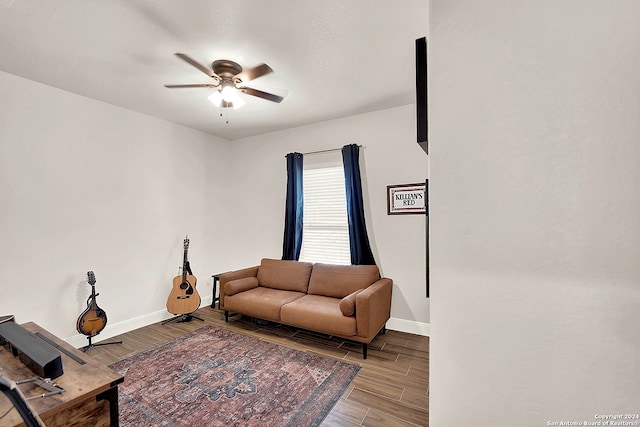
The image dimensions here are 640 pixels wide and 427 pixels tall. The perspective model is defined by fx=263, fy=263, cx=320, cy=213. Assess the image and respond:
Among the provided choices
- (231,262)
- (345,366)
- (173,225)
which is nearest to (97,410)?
(345,366)

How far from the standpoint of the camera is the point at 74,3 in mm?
1668

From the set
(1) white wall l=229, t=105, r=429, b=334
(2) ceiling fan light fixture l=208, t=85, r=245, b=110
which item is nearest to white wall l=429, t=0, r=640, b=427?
(2) ceiling fan light fixture l=208, t=85, r=245, b=110

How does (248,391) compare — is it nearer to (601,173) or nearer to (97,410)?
(97,410)

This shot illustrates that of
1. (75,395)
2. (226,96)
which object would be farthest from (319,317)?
(226,96)

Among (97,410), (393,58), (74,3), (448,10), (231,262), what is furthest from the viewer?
(231,262)

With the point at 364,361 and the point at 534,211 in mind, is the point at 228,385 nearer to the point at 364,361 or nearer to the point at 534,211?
the point at 364,361

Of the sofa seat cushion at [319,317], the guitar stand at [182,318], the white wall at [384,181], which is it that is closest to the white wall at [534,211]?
the sofa seat cushion at [319,317]

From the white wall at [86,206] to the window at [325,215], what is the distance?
1.78m

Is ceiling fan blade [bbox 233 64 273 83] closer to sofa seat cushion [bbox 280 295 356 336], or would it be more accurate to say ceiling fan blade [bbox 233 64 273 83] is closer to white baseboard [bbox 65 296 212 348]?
sofa seat cushion [bbox 280 295 356 336]

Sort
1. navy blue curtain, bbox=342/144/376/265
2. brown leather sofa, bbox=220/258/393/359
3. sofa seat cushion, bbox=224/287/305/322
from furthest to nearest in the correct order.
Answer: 1. navy blue curtain, bbox=342/144/376/265
2. sofa seat cushion, bbox=224/287/305/322
3. brown leather sofa, bbox=220/258/393/359

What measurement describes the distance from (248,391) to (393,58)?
120 inches

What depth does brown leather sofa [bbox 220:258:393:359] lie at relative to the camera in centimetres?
266

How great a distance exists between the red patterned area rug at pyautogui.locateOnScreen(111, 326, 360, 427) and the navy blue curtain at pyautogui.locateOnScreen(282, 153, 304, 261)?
1369mm

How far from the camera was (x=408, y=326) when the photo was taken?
3.27 metres
